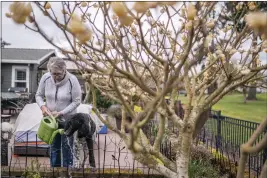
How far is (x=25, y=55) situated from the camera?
19422 mm

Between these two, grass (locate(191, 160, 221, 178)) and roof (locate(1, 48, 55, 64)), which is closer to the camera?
grass (locate(191, 160, 221, 178))

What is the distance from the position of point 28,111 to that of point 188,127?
560 cm

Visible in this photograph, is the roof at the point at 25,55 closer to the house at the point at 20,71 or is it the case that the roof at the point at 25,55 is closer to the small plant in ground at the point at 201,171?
the house at the point at 20,71

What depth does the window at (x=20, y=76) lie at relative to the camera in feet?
59.8

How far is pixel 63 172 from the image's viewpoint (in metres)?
3.74

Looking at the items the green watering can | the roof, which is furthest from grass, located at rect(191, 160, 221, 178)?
the roof

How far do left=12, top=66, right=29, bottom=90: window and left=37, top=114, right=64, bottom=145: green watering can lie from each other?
48.2 ft

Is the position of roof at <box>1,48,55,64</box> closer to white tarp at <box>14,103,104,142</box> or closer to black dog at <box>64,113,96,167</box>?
white tarp at <box>14,103,104,142</box>

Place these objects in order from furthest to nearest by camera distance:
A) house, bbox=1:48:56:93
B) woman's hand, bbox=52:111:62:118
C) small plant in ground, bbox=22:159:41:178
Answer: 1. house, bbox=1:48:56:93
2. woman's hand, bbox=52:111:62:118
3. small plant in ground, bbox=22:159:41:178

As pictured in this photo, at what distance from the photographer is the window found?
18219 millimetres

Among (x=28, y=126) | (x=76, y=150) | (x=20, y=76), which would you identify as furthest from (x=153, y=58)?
(x=20, y=76)

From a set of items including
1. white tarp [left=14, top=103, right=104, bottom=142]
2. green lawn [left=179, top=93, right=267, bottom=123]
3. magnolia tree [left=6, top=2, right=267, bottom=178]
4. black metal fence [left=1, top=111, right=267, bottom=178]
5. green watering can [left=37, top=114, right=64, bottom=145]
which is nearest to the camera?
magnolia tree [left=6, top=2, right=267, bottom=178]

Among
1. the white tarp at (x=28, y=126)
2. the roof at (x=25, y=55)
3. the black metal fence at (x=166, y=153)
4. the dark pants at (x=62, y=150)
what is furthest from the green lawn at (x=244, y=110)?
the dark pants at (x=62, y=150)

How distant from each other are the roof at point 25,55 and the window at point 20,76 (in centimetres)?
47
